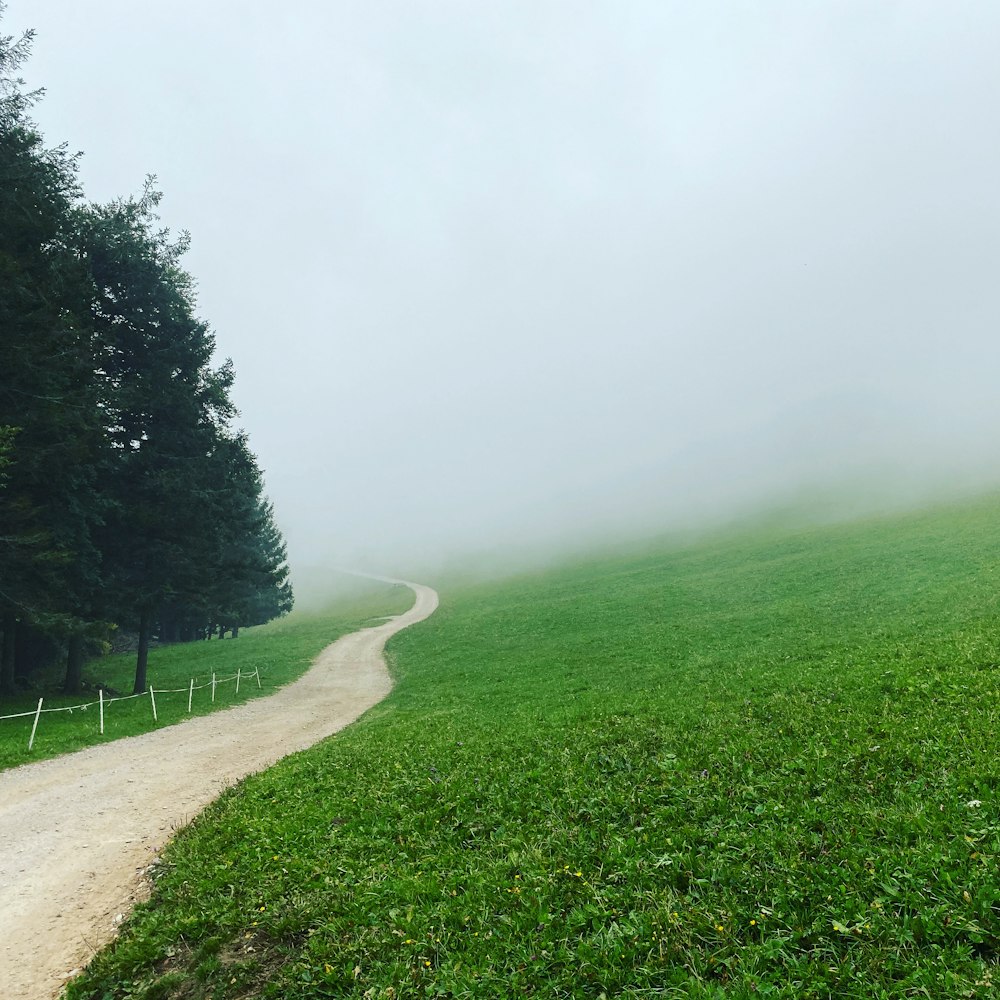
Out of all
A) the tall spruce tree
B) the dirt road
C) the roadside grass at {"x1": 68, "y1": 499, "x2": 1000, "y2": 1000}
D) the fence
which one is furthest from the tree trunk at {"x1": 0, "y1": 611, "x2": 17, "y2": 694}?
the roadside grass at {"x1": 68, "y1": 499, "x2": 1000, "y2": 1000}

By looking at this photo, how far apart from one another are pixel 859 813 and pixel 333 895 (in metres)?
7.54

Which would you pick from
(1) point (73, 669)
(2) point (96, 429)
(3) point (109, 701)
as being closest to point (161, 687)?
(1) point (73, 669)

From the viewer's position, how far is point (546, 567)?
90688 mm

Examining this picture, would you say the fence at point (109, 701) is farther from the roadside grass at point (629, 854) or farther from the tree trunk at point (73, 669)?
the roadside grass at point (629, 854)

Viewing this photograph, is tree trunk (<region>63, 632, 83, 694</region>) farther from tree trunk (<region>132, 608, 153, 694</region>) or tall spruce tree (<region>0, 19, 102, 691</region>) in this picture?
tall spruce tree (<region>0, 19, 102, 691</region>)

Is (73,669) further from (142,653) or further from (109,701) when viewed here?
(109,701)

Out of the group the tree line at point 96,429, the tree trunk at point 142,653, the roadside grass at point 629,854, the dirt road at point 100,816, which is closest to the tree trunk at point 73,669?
the tree line at point 96,429

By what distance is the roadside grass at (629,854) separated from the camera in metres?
5.93

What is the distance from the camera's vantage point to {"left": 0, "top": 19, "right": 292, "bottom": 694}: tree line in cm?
2147

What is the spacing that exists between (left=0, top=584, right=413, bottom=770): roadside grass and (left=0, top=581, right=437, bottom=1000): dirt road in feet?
3.91

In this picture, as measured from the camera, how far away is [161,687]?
3148 cm

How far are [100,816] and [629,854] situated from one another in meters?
12.9

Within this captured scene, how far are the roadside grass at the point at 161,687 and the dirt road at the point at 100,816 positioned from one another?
1.19m

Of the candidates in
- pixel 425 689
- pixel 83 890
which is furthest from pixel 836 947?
pixel 425 689
